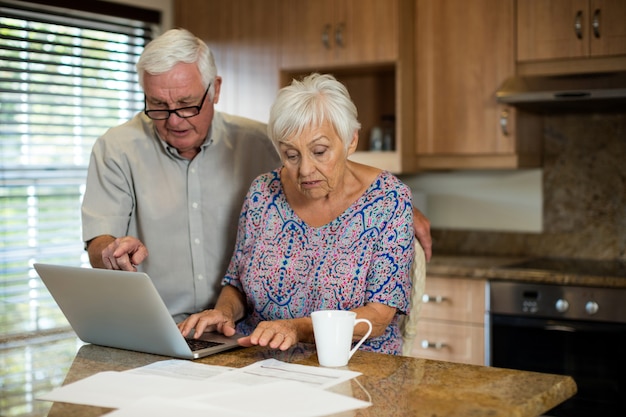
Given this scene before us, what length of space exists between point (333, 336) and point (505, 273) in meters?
1.87

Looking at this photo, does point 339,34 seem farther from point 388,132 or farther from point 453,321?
point 453,321

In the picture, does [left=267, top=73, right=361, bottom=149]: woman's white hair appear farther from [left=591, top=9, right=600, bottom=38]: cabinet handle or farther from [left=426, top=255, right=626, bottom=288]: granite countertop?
[left=591, top=9, right=600, bottom=38]: cabinet handle

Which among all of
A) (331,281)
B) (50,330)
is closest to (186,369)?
(331,281)

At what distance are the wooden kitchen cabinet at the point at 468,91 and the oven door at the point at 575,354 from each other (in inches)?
29.6

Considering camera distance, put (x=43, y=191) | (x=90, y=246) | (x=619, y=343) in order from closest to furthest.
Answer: (x=90, y=246) < (x=619, y=343) < (x=43, y=191)

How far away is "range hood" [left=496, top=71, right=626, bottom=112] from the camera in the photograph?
10.6ft

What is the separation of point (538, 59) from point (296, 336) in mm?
2189

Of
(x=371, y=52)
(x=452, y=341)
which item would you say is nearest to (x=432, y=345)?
(x=452, y=341)

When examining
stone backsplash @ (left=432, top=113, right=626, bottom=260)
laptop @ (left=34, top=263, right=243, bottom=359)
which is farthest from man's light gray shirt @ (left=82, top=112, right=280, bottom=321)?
stone backsplash @ (left=432, top=113, right=626, bottom=260)

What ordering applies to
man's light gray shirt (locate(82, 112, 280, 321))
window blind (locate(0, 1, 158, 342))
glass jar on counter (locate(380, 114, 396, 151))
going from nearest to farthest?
man's light gray shirt (locate(82, 112, 280, 321)) → window blind (locate(0, 1, 158, 342)) → glass jar on counter (locate(380, 114, 396, 151))

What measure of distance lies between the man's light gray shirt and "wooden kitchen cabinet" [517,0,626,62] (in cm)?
166

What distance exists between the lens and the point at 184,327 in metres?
1.80

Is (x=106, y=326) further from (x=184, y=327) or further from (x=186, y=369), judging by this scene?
(x=186, y=369)

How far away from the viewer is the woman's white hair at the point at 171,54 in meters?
2.18
